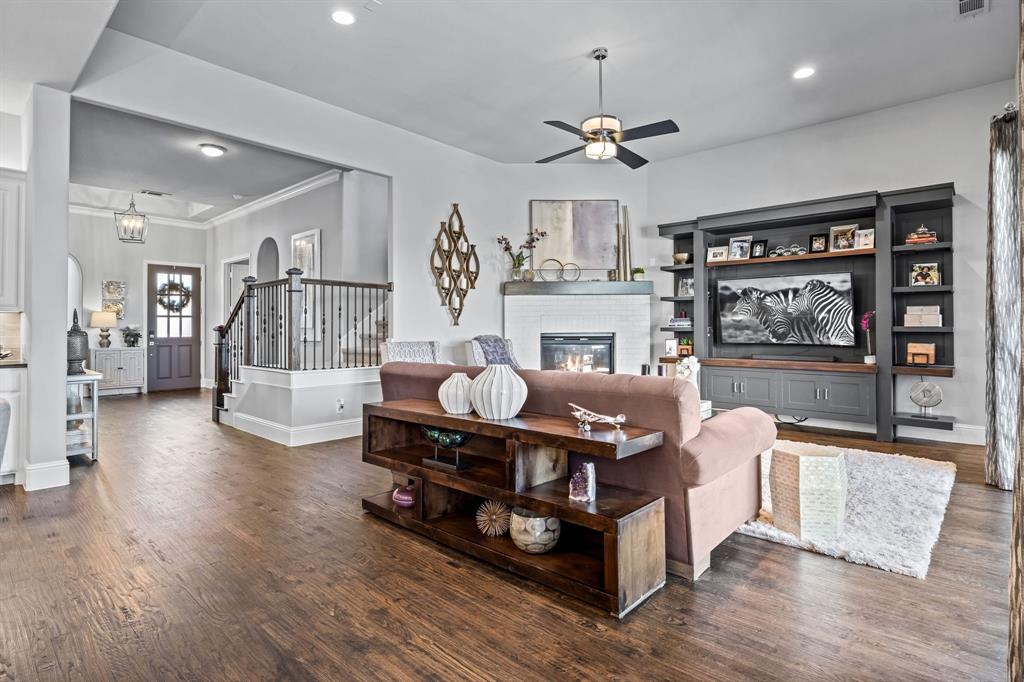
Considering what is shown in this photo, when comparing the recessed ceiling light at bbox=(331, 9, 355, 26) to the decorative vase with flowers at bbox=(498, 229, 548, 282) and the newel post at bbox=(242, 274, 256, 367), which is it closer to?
the newel post at bbox=(242, 274, 256, 367)

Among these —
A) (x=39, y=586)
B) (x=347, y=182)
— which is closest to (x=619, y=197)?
(x=347, y=182)

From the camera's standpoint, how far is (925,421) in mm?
5016

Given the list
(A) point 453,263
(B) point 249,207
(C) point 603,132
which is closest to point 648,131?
A: (C) point 603,132

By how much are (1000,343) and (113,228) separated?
11.5 metres

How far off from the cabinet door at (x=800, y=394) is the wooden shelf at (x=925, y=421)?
0.68 m

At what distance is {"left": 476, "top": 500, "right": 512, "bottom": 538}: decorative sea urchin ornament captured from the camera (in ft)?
8.39

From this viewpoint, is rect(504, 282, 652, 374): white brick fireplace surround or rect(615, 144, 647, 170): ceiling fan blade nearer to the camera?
rect(615, 144, 647, 170): ceiling fan blade

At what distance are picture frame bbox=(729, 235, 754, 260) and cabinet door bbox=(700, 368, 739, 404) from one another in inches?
53.3

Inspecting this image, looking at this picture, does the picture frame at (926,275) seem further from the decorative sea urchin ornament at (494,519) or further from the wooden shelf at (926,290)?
the decorative sea urchin ornament at (494,519)

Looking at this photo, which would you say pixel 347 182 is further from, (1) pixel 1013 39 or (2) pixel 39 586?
(1) pixel 1013 39

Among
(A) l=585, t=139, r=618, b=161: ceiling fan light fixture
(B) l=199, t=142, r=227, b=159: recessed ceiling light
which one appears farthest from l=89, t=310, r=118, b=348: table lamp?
(A) l=585, t=139, r=618, b=161: ceiling fan light fixture

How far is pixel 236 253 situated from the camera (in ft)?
30.2

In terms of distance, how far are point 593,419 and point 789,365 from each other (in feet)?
14.2

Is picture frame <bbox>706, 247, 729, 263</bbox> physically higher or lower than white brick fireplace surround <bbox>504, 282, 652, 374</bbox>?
higher
